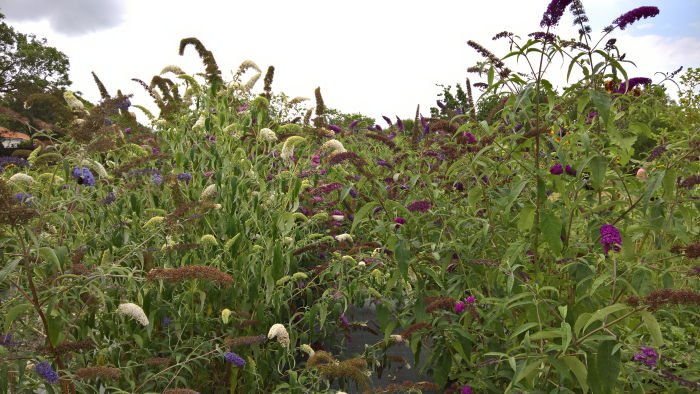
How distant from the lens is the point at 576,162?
2.78m

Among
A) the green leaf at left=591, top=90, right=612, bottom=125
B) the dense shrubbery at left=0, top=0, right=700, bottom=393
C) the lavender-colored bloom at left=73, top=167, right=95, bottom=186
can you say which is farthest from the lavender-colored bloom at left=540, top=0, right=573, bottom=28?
the lavender-colored bloom at left=73, top=167, right=95, bottom=186

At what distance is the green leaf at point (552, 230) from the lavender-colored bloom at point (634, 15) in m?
0.83

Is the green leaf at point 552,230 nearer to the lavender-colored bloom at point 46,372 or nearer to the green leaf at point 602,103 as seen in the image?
the green leaf at point 602,103

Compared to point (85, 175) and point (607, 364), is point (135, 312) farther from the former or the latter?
point (607, 364)

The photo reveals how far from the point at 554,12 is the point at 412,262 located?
4.29 feet

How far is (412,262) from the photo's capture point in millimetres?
3041

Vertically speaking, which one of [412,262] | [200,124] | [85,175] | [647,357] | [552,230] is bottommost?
[647,357]

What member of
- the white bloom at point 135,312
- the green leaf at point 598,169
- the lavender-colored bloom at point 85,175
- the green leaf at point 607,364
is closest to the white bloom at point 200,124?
the lavender-colored bloom at point 85,175

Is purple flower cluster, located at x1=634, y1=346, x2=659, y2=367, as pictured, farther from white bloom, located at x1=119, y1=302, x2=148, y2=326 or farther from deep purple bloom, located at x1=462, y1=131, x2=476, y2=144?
white bloom, located at x1=119, y1=302, x2=148, y2=326

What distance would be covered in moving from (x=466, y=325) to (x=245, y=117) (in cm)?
243

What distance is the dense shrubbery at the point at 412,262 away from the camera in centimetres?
236

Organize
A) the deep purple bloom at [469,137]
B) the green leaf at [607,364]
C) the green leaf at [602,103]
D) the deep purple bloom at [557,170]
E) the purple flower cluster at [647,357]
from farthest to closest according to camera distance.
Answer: the deep purple bloom at [469,137]
the deep purple bloom at [557,170]
the purple flower cluster at [647,357]
the green leaf at [602,103]
the green leaf at [607,364]

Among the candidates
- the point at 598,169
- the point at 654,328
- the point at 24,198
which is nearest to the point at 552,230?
the point at 598,169

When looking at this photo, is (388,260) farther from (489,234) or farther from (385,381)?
(385,381)
